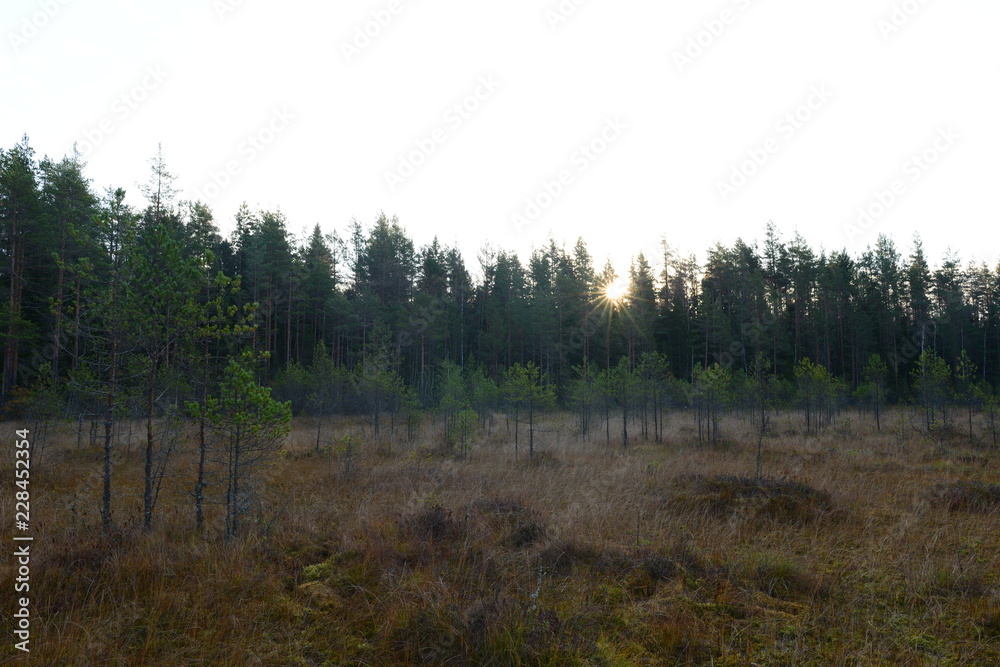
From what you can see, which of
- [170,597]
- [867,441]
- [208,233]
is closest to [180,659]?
[170,597]

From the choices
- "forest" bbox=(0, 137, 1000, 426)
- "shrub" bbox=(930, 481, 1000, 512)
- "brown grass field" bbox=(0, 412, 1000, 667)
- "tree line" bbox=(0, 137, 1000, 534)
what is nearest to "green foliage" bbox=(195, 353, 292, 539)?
"brown grass field" bbox=(0, 412, 1000, 667)

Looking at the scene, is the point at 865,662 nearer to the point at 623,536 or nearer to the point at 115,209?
the point at 623,536

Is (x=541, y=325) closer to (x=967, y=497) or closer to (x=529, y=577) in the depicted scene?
(x=967, y=497)

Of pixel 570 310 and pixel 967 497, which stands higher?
pixel 570 310

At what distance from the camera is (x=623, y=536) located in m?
6.53

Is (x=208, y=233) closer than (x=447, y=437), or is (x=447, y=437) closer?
(x=447, y=437)

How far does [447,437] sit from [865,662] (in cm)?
1546

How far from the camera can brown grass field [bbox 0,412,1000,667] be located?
12.3 ft

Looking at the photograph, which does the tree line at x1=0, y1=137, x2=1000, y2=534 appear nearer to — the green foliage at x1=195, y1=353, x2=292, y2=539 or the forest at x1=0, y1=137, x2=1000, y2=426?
the forest at x1=0, y1=137, x2=1000, y2=426

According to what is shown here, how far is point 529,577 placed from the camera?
509 cm

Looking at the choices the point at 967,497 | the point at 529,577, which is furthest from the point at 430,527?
the point at 967,497

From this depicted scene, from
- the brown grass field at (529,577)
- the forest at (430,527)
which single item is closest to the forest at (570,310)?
the forest at (430,527)

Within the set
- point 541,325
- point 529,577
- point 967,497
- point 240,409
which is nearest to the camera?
point 529,577

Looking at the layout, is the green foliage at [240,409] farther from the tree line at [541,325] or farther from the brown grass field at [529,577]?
the tree line at [541,325]
